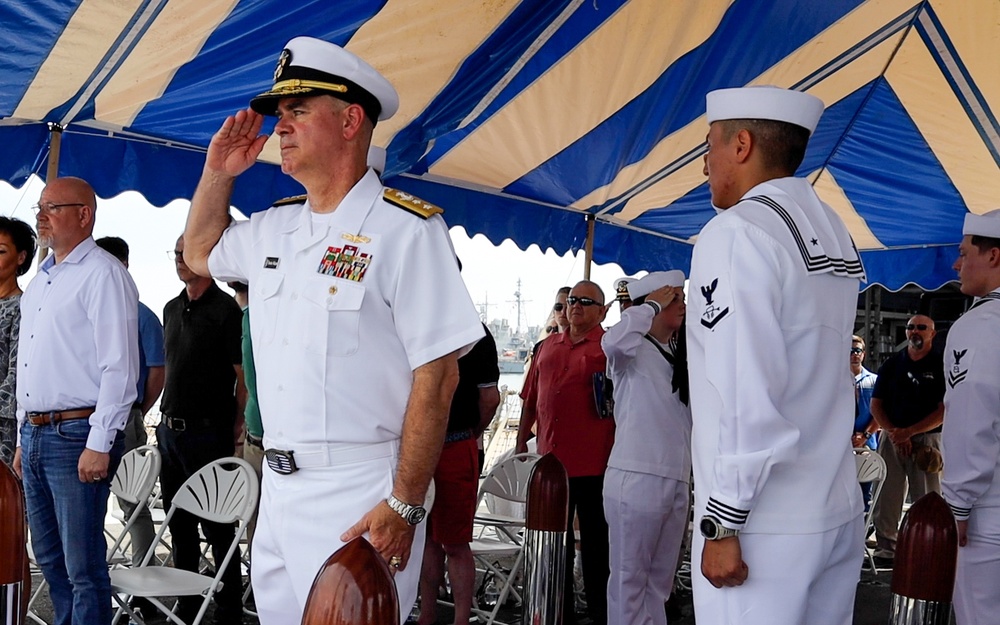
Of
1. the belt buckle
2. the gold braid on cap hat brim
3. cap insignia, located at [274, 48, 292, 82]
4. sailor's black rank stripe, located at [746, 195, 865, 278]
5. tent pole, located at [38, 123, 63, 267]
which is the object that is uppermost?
tent pole, located at [38, 123, 63, 267]

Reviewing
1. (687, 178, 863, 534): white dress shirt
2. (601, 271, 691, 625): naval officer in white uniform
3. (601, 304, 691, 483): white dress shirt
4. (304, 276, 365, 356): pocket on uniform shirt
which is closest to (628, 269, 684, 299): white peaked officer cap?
(601, 271, 691, 625): naval officer in white uniform

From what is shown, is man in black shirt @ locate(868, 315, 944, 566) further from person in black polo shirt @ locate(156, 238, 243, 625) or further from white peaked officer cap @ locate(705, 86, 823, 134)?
white peaked officer cap @ locate(705, 86, 823, 134)

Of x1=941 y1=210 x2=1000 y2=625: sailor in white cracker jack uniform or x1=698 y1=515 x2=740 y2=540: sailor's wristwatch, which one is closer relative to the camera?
x1=698 y1=515 x2=740 y2=540: sailor's wristwatch

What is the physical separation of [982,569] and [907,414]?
4.58m

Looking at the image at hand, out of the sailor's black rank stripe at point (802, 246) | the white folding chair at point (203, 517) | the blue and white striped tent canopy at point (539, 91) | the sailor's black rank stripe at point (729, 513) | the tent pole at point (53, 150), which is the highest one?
the blue and white striped tent canopy at point (539, 91)

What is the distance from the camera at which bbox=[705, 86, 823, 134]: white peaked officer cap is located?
228 centimetres

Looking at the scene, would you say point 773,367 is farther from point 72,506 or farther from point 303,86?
point 72,506

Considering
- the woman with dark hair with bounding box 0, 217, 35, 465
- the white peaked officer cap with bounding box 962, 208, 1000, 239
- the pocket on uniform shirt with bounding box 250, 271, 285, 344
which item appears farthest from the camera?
the woman with dark hair with bounding box 0, 217, 35, 465

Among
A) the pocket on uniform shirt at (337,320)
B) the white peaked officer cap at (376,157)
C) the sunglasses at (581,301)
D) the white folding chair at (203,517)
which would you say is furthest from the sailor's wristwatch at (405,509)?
the sunglasses at (581,301)

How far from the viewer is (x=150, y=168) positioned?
198 inches

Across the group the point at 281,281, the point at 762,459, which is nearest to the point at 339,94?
the point at 281,281

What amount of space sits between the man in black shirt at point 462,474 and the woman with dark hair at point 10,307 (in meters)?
1.92

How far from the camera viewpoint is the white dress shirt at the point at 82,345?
3744 millimetres

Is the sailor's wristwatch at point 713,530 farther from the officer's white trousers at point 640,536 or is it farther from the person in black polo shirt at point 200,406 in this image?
the person in black polo shirt at point 200,406
